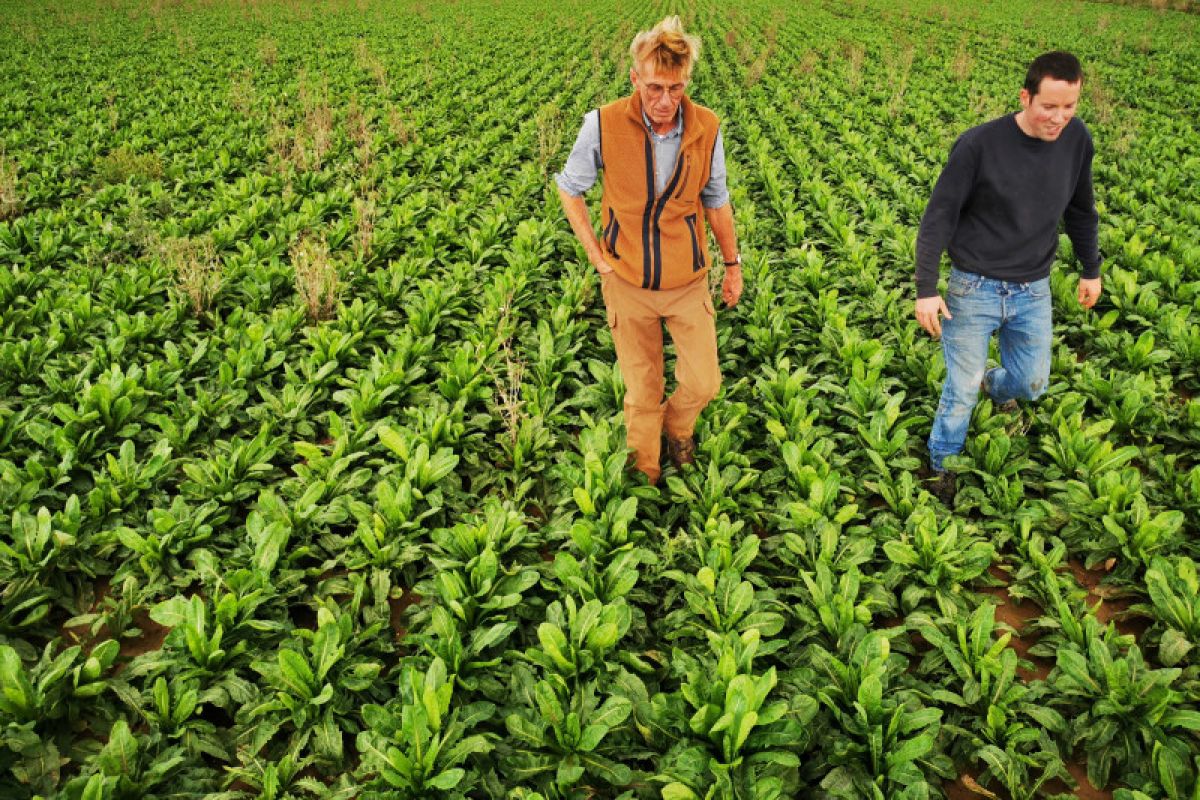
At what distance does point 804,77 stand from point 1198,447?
14.3 metres

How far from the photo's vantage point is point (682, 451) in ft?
12.9

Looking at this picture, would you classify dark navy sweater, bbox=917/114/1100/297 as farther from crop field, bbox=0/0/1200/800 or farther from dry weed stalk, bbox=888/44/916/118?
dry weed stalk, bbox=888/44/916/118

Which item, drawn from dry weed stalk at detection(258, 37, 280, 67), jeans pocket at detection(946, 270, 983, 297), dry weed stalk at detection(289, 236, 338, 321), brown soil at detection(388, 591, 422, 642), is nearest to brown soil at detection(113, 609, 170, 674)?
brown soil at detection(388, 591, 422, 642)

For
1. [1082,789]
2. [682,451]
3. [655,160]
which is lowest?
[1082,789]

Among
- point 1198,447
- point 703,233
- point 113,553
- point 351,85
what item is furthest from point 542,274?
point 351,85

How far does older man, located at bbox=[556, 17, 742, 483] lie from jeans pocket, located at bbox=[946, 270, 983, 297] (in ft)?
3.67

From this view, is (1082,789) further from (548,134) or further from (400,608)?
(548,134)

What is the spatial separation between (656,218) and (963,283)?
1.64 meters

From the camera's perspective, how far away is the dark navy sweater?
3.03 meters

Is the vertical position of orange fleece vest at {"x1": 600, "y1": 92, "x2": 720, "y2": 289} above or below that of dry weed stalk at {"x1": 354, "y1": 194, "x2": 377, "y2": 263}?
above

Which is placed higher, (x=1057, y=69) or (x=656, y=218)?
(x=1057, y=69)

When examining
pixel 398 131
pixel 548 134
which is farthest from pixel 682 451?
pixel 398 131

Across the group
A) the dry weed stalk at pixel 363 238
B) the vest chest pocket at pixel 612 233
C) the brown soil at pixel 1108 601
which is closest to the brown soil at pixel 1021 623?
the brown soil at pixel 1108 601

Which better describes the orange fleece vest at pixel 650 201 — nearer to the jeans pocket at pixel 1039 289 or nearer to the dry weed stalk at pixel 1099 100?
the jeans pocket at pixel 1039 289
